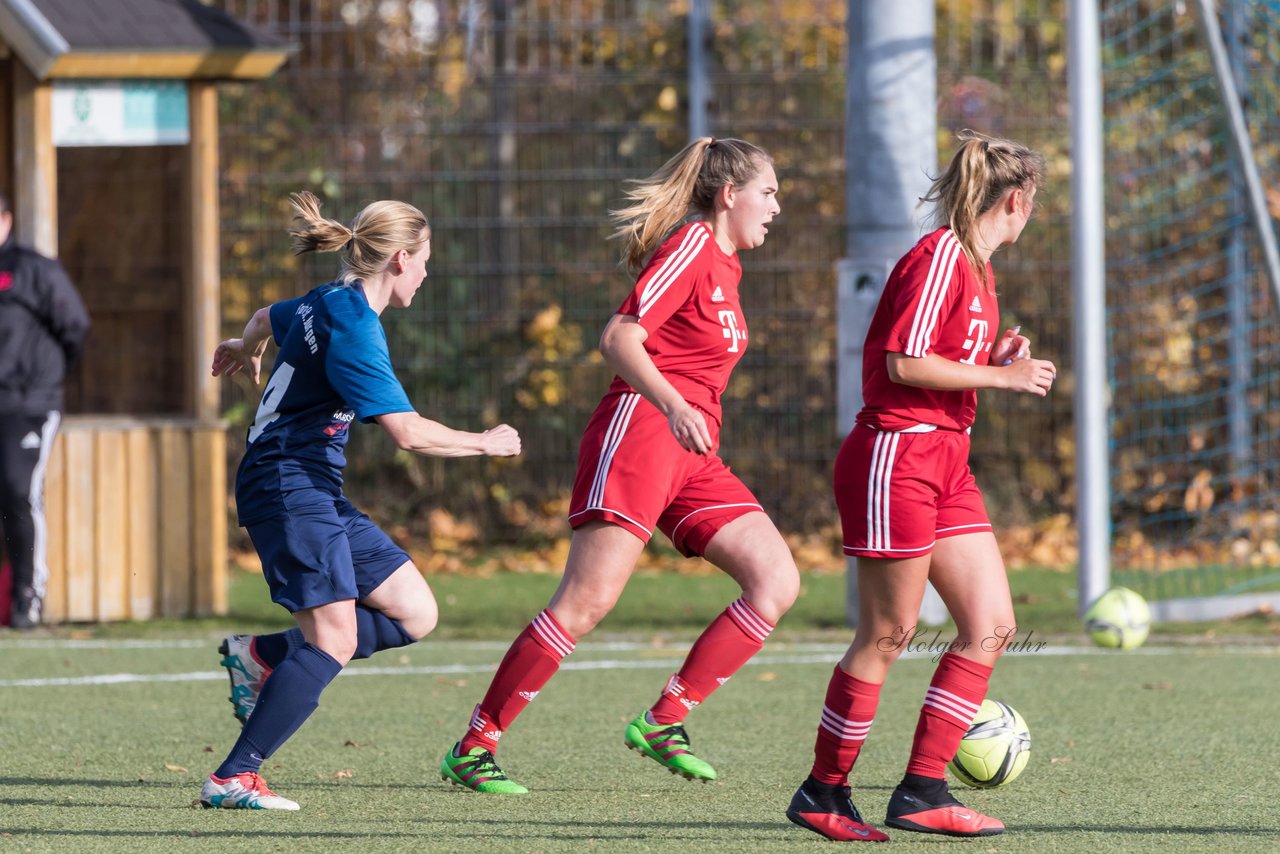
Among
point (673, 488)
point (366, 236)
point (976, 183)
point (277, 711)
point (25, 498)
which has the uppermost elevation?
point (976, 183)

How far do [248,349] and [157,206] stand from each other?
5.16 m

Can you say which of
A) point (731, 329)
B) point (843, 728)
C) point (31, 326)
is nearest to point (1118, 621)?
point (731, 329)

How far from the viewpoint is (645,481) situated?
5188mm

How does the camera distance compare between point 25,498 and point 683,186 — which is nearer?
point 683,186

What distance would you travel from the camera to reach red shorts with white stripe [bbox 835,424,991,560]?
4488 mm

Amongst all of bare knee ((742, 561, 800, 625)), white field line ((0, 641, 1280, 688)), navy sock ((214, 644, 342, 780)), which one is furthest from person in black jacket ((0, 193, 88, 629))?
bare knee ((742, 561, 800, 625))

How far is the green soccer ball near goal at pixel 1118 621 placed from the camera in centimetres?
823

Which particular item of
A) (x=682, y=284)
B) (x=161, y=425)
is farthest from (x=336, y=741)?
(x=161, y=425)

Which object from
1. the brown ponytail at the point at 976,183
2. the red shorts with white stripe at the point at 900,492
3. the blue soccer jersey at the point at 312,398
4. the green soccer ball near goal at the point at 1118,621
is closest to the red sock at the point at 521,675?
the blue soccer jersey at the point at 312,398

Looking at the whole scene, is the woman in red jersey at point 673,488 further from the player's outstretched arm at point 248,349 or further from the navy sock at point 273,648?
the player's outstretched arm at point 248,349

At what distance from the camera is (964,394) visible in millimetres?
4699

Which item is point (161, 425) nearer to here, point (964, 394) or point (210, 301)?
point (210, 301)

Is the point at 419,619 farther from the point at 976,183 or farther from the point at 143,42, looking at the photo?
the point at 143,42

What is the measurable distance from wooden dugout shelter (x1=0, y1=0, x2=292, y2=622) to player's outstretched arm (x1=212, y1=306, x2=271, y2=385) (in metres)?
4.17
